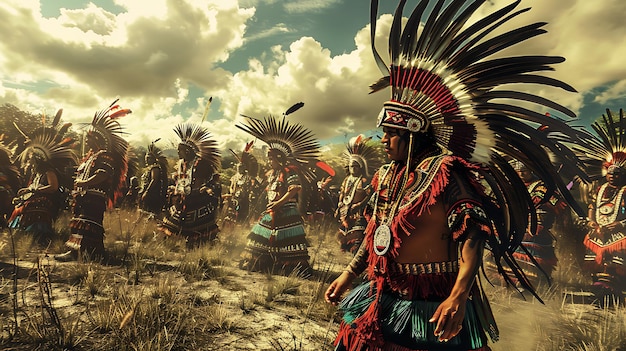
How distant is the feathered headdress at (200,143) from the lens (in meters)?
8.92

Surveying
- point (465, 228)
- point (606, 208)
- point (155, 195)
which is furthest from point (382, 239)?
point (155, 195)

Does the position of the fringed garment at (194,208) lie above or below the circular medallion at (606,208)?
below

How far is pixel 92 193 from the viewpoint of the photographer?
22.8 feet

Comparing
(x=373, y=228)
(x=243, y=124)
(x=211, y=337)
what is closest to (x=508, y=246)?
(x=373, y=228)

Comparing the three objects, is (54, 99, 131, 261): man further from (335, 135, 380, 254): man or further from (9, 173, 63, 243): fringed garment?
(335, 135, 380, 254): man

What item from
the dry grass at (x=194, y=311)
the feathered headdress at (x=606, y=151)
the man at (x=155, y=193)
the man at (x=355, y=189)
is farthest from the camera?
the man at (x=155, y=193)

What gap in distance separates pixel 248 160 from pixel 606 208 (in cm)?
1000

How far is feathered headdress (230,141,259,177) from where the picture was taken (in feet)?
39.6

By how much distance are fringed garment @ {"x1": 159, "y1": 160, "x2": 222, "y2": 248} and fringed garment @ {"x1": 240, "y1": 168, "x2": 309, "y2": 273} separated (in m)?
1.62

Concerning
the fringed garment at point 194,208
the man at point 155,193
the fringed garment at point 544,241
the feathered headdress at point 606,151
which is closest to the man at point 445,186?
the feathered headdress at point 606,151

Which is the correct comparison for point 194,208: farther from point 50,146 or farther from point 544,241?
point 544,241

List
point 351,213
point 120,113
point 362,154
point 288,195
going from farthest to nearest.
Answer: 1. point 362,154
2. point 351,213
3. point 120,113
4. point 288,195

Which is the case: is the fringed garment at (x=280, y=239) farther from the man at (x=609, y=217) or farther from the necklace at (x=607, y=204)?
the necklace at (x=607, y=204)

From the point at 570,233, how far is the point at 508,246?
29.3 feet
